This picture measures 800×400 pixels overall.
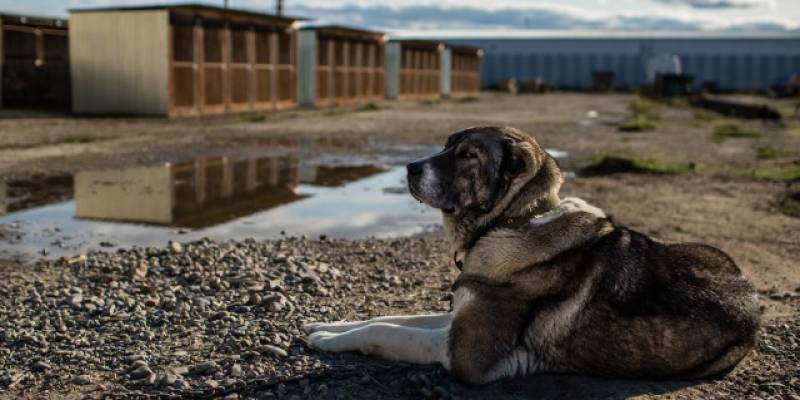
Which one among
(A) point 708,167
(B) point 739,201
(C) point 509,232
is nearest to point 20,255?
(C) point 509,232

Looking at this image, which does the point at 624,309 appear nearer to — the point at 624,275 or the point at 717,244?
the point at 624,275

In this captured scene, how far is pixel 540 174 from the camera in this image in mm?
4465

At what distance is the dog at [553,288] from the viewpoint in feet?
14.0

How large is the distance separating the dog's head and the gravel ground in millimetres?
844

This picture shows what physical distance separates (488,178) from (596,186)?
8.58m

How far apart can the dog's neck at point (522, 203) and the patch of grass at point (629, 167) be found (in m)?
9.93

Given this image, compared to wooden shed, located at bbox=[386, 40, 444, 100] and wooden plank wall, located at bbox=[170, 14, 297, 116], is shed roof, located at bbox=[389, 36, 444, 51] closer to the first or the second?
wooden shed, located at bbox=[386, 40, 444, 100]

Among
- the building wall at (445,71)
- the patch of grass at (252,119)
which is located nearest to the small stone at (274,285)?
the patch of grass at (252,119)

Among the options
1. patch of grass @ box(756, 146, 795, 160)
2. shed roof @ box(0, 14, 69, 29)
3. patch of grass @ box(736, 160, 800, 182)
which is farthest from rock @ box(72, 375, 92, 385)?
shed roof @ box(0, 14, 69, 29)

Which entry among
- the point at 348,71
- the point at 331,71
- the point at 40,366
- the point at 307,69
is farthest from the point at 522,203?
the point at 348,71

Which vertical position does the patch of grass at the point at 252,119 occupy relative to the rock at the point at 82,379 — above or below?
above

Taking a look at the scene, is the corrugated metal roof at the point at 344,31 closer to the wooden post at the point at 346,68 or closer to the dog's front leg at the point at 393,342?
the wooden post at the point at 346,68

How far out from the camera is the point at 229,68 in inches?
1201

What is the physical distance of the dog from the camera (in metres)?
4.26
